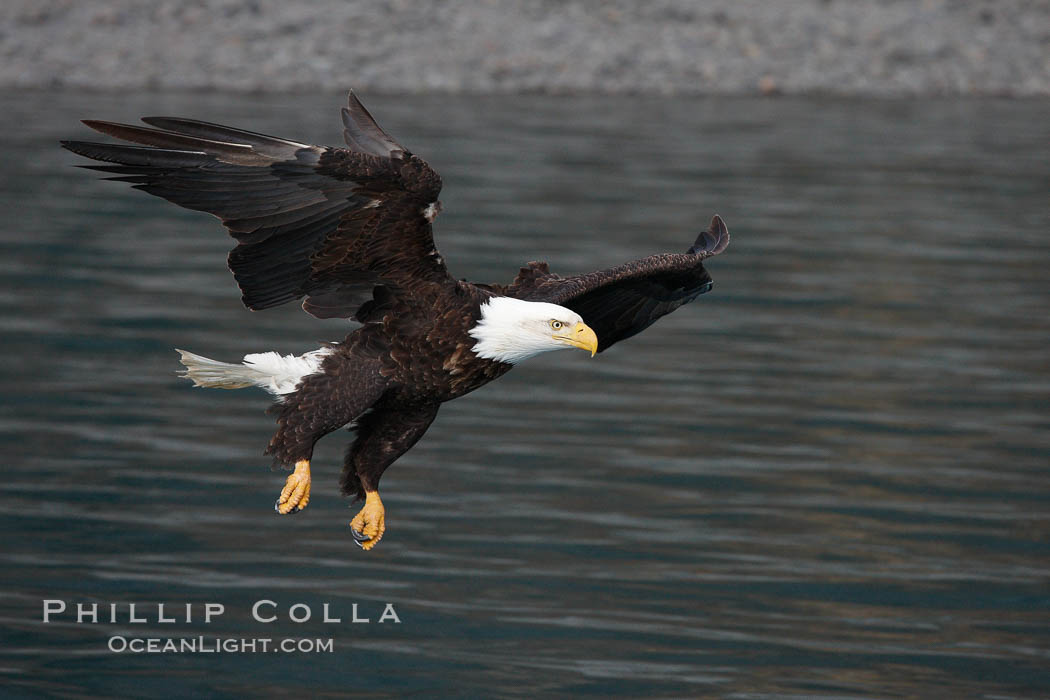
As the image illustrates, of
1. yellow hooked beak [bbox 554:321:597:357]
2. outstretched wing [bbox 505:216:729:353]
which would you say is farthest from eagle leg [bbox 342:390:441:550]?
outstretched wing [bbox 505:216:729:353]

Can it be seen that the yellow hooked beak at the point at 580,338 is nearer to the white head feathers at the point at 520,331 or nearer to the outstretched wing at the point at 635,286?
the white head feathers at the point at 520,331

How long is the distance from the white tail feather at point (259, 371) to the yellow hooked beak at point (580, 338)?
96 cm

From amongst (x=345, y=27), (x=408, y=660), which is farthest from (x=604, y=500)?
(x=345, y=27)

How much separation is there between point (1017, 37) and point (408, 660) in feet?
96.2

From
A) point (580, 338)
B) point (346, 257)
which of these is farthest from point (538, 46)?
point (580, 338)

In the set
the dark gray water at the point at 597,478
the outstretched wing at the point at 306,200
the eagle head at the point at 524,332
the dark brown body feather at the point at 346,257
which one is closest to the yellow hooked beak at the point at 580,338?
the eagle head at the point at 524,332

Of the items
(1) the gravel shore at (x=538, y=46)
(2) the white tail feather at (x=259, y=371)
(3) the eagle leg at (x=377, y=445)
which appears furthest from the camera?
(1) the gravel shore at (x=538, y=46)

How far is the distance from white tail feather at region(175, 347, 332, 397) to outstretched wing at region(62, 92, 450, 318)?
0.21 m

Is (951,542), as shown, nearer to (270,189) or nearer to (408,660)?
(408,660)

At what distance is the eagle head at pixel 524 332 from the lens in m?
6.78

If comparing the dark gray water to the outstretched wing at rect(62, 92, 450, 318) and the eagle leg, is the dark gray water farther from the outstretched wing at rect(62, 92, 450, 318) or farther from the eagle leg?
the outstretched wing at rect(62, 92, 450, 318)

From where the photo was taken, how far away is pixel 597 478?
14.7 metres

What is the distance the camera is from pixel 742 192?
27656mm

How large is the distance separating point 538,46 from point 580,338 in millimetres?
29014
